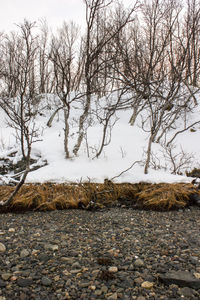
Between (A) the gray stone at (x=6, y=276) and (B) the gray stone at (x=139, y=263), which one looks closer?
(A) the gray stone at (x=6, y=276)

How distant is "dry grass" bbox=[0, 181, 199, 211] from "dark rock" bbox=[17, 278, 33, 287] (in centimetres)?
180

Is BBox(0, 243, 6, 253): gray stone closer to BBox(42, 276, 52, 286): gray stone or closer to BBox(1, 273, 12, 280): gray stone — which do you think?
BBox(1, 273, 12, 280): gray stone

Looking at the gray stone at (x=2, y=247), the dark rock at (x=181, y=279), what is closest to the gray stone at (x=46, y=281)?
the gray stone at (x=2, y=247)

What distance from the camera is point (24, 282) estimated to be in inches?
62.1

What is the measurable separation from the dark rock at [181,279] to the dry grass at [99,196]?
6.05 ft

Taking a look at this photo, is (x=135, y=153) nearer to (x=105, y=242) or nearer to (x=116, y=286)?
(x=105, y=242)

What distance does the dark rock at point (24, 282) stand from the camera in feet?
5.10

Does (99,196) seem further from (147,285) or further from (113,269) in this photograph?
(147,285)

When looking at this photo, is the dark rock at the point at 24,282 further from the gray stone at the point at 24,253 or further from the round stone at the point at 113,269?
the round stone at the point at 113,269

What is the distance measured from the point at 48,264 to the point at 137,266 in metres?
0.77

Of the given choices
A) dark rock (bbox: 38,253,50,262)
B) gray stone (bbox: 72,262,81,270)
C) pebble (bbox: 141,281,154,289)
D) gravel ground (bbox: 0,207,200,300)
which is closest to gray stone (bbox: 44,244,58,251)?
gravel ground (bbox: 0,207,200,300)

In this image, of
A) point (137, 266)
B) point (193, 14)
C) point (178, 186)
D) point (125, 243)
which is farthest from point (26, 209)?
point (193, 14)

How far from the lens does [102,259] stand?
1906 millimetres

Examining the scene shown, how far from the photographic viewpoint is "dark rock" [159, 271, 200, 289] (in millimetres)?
1558
